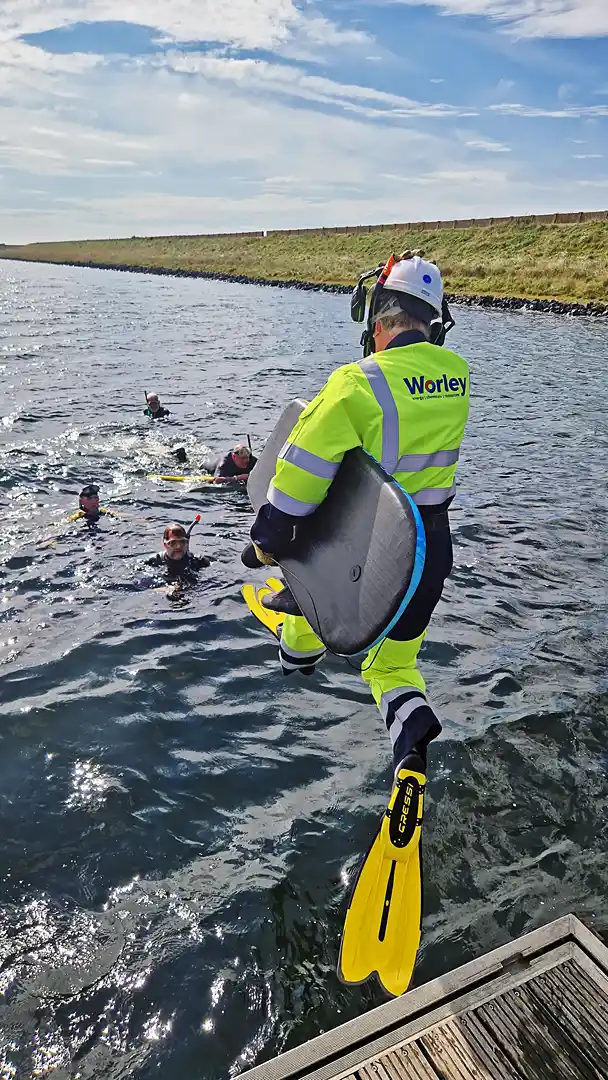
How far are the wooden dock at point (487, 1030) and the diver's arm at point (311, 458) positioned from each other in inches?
91.3

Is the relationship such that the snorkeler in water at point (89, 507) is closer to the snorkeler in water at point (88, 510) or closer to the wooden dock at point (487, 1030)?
the snorkeler in water at point (88, 510)

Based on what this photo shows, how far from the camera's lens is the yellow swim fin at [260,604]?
24.3 ft

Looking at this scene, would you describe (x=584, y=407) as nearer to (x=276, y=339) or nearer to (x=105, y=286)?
(x=276, y=339)

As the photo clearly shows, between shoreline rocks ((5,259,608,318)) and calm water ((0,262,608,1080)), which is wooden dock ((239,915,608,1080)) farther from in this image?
shoreline rocks ((5,259,608,318))

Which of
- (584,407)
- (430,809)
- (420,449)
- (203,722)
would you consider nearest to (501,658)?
(430,809)

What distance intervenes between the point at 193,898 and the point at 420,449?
2.92m

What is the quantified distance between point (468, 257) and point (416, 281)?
60.1 meters

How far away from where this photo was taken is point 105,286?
72.7 metres

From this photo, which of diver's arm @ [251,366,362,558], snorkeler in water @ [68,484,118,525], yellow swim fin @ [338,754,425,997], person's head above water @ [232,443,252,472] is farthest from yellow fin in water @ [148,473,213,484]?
yellow swim fin @ [338,754,425,997]

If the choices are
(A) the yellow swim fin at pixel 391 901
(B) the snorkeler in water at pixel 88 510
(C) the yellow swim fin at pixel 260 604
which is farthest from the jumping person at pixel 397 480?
(B) the snorkeler in water at pixel 88 510

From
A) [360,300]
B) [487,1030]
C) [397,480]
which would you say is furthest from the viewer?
[360,300]

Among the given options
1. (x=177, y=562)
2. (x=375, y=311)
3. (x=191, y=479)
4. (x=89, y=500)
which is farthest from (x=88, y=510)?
(x=375, y=311)

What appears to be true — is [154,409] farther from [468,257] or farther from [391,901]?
[468,257]

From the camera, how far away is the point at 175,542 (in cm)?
854
